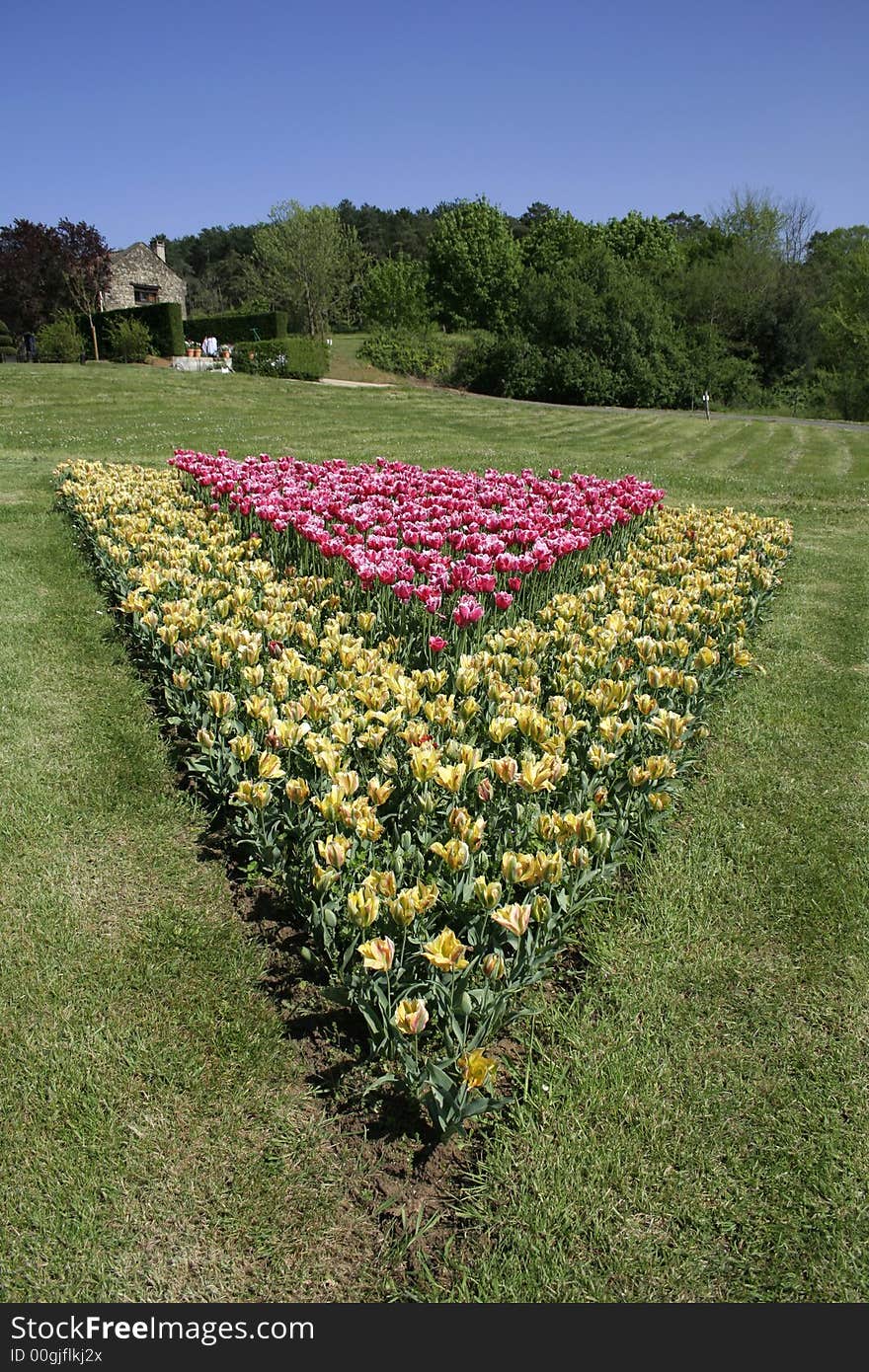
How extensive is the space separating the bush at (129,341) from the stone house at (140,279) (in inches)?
560

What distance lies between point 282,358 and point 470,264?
3027cm

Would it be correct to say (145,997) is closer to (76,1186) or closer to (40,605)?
(76,1186)

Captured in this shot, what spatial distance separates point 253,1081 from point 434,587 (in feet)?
9.77

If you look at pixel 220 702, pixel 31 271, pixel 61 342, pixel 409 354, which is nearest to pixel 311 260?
pixel 409 354

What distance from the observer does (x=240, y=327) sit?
Result: 42.4 m

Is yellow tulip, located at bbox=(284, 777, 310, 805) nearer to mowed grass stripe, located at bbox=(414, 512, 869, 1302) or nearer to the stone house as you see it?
mowed grass stripe, located at bbox=(414, 512, 869, 1302)

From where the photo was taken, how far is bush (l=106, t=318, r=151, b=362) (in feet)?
103

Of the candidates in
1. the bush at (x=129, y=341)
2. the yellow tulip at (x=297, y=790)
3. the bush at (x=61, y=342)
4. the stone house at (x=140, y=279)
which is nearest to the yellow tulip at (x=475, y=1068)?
the yellow tulip at (x=297, y=790)

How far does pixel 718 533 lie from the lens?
7.61m

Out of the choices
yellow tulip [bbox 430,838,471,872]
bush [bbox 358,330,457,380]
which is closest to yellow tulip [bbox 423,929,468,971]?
yellow tulip [bbox 430,838,471,872]

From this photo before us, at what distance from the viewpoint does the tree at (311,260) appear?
47.3 meters

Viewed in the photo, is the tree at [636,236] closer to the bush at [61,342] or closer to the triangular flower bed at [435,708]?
the bush at [61,342]

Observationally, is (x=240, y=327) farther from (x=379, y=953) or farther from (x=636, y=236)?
(x=379, y=953)

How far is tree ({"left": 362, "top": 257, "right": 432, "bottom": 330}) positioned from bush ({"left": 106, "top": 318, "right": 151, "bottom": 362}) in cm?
1484
